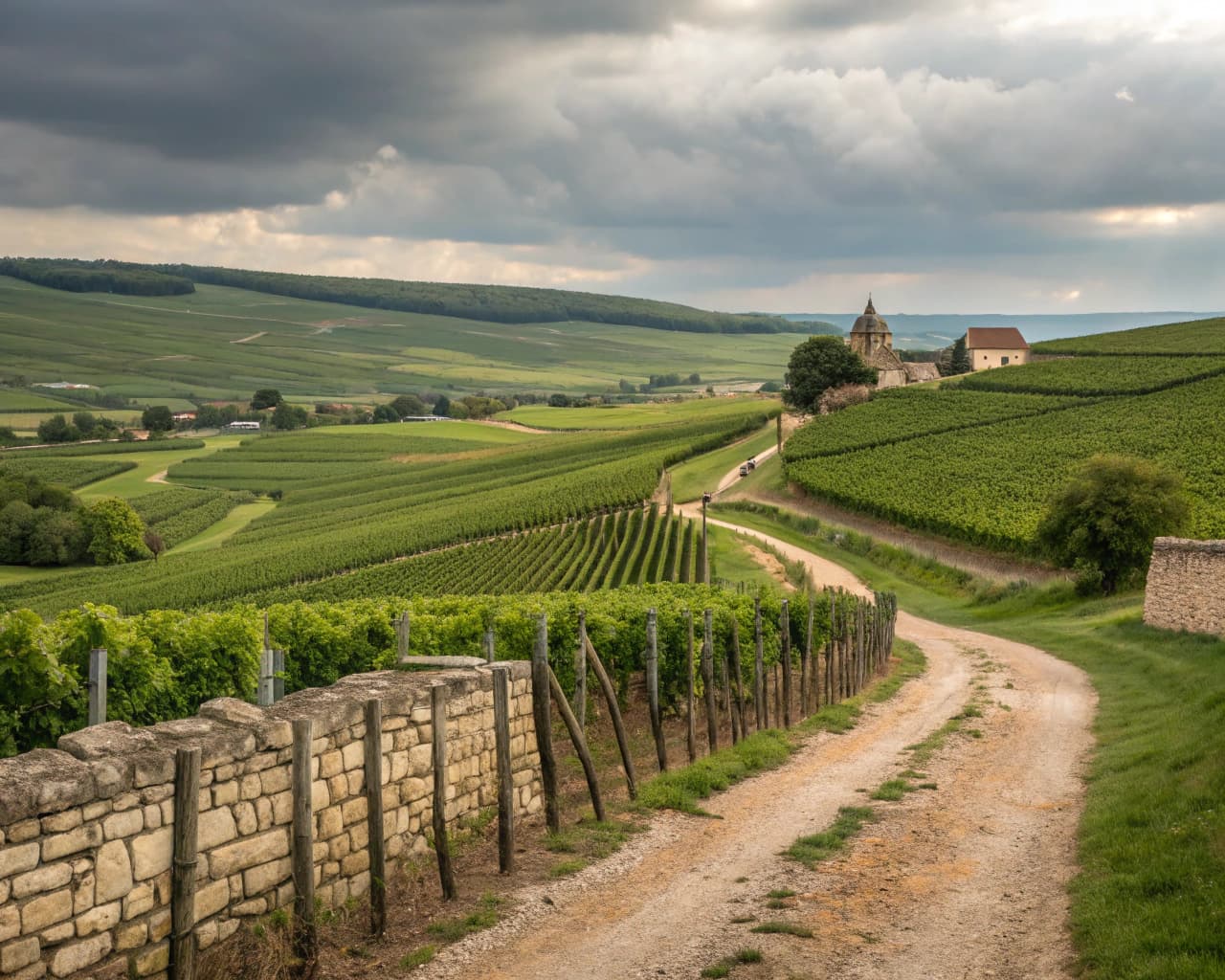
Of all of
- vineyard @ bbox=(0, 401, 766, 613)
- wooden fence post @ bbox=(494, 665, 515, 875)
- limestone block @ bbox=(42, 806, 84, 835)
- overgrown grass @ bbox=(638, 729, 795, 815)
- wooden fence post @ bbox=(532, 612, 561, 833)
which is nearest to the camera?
limestone block @ bbox=(42, 806, 84, 835)

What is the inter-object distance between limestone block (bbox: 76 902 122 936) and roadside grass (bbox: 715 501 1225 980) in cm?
655

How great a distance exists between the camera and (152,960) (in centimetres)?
790

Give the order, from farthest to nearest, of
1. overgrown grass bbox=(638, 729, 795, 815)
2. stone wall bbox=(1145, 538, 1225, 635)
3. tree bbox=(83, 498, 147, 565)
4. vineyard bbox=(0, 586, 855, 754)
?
tree bbox=(83, 498, 147, 565)
stone wall bbox=(1145, 538, 1225, 635)
overgrown grass bbox=(638, 729, 795, 815)
vineyard bbox=(0, 586, 855, 754)

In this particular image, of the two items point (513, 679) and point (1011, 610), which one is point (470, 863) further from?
point (1011, 610)

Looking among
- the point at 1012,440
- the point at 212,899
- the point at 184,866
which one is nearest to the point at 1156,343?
the point at 1012,440

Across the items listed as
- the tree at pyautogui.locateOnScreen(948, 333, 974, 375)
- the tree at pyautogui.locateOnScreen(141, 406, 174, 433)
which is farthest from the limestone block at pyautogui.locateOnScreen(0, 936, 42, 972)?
the tree at pyautogui.locateOnScreen(141, 406, 174, 433)

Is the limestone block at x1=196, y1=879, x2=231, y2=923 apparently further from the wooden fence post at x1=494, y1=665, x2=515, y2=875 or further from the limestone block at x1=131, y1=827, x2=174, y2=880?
the wooden fence post at x1=494, y1=665, x2=515, y2=875

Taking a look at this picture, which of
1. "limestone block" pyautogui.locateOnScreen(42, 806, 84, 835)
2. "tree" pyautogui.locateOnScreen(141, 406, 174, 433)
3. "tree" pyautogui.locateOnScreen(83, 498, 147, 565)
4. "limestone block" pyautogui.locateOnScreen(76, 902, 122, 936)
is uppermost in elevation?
"limestone block" pyautogui.locateOnScreen(42, 806, 84, 835)

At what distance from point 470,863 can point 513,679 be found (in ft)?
7.89

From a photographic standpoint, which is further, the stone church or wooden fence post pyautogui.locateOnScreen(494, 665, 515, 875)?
the stone church

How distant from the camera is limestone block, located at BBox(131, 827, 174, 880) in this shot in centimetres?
779

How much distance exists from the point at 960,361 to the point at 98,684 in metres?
149

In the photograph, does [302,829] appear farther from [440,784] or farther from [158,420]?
[158,420]

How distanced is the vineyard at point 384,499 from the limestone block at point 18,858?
44369mm
